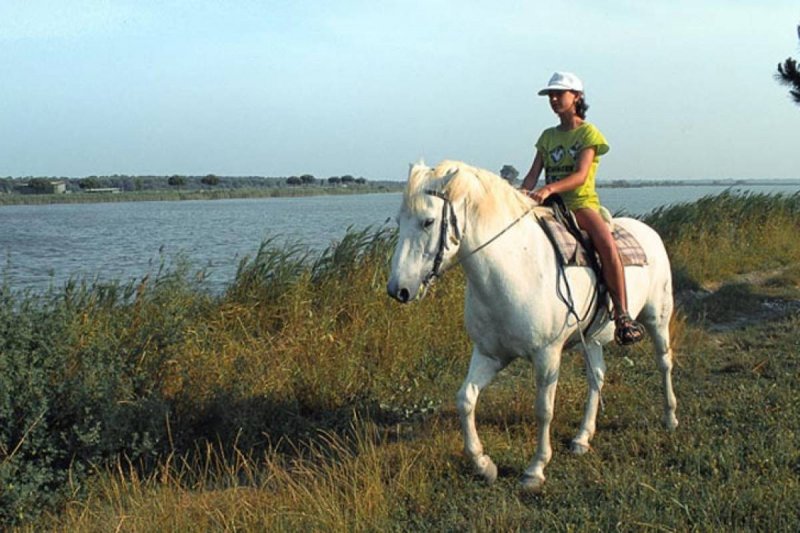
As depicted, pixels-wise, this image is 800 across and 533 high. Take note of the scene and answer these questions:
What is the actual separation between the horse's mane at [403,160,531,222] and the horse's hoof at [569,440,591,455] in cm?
162

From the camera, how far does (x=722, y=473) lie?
3.87 metres

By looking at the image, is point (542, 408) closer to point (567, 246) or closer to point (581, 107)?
point (567, 246)

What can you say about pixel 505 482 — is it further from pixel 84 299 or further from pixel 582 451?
pixel 84 299

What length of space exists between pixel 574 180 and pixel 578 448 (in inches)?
68.2

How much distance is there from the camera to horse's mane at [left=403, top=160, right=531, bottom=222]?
3.62 meters

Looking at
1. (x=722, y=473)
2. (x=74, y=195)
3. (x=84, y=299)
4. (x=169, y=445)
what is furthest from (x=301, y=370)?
(x=74, y=195)

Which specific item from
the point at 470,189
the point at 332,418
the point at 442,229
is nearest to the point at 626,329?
the point at 470,189

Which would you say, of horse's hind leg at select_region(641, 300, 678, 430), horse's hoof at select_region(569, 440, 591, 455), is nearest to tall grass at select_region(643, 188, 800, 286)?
horse's hind leg at select_region(641, 300, 678, 430)

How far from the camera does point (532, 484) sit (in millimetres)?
3982

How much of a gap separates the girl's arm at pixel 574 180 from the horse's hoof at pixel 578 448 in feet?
5.29

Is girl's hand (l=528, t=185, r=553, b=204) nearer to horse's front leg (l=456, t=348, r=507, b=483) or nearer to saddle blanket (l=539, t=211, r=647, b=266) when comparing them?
saddle blanket (l=539, t=211, r=647, b=266)

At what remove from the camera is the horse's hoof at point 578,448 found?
4.52m

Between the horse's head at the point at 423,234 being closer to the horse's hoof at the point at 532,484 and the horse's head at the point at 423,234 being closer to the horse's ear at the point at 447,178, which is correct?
the horse's ear at the point at 447,178

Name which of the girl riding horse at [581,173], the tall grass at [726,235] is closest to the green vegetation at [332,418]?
the girl riding horse at [581,173]
